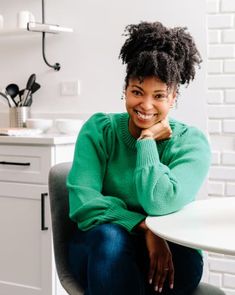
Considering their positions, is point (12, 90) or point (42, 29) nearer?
point (42, 29)

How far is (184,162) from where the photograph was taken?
1.40 m

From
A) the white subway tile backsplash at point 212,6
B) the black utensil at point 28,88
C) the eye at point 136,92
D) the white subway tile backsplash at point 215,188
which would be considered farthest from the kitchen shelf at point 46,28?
the eye at point 136,92

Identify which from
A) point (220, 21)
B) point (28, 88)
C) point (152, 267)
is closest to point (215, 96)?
point (220, 21)

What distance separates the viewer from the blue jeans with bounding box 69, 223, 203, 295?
49.3 inches

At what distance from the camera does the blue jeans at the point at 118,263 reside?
125 cm

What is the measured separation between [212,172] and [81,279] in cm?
122

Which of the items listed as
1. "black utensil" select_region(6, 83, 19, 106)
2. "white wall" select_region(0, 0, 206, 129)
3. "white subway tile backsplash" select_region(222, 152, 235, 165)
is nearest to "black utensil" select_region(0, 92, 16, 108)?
"black utensil" select_region(6, 83, 19, 106)

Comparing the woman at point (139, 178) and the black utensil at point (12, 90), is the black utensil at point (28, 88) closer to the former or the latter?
the black utensil at point (12, 90)

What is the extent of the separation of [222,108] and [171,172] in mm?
1191

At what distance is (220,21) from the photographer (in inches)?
96.7

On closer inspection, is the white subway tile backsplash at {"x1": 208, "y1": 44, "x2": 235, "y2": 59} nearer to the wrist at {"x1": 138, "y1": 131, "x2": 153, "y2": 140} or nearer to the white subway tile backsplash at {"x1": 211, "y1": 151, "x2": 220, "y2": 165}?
the white subway tile backsplash at {"x1": 211, "y1": 151, "x2": 220, "y2": 165}

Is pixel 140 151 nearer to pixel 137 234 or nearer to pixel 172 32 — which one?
pixel 137 234

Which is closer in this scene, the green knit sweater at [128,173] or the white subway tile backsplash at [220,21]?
the green knit sweater at [128,173]

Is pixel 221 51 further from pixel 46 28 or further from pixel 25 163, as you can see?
pixel 25 163
